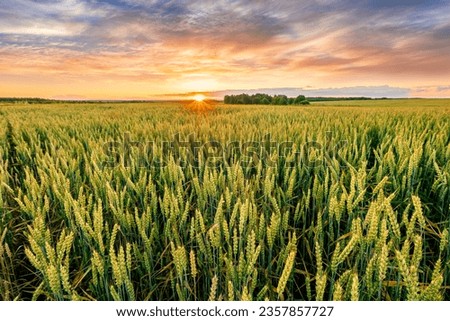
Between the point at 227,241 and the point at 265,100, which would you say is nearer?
the point at 227,241

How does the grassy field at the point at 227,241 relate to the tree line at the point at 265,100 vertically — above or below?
below

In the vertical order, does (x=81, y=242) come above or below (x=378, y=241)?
below

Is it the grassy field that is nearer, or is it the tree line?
the grassy field

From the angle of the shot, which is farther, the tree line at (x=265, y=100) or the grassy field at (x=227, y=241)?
the tree line at (x=265, y=100)

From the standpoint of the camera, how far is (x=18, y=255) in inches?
53.1

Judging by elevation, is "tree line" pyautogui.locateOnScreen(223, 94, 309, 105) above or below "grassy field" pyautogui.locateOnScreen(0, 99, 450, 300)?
above

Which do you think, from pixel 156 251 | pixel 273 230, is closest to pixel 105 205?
pixel 156 251
